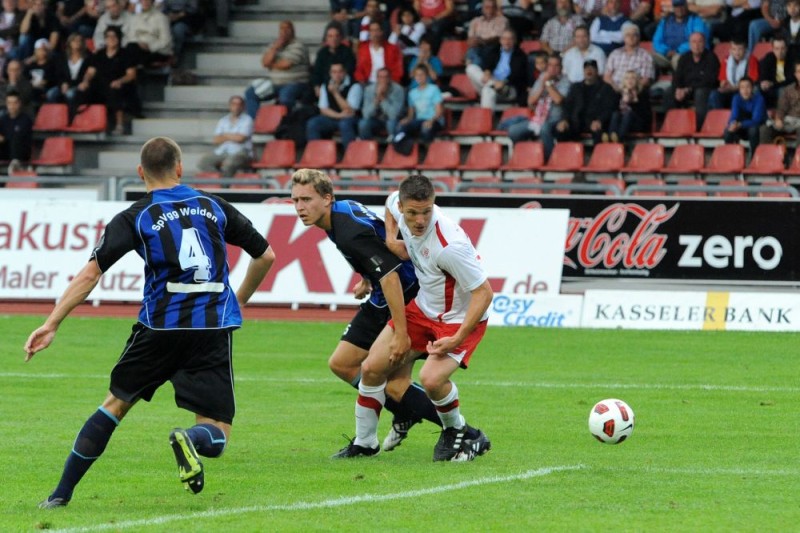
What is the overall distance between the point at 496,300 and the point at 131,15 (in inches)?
480

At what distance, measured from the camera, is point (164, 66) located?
91.6 feet

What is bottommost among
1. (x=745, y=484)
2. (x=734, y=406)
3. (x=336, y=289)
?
(x=336, y=289)

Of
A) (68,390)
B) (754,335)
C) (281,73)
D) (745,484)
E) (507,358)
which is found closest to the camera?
(745,484)

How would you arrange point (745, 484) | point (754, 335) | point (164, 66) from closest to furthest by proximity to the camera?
1. point (745, 484)
2. point (754, 335)
3. point (164, 66)

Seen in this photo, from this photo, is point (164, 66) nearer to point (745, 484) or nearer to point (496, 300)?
point (496, 300)

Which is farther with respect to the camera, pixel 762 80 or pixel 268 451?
pixel 762 80

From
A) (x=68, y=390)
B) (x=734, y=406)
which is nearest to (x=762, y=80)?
(x=734, y=406)

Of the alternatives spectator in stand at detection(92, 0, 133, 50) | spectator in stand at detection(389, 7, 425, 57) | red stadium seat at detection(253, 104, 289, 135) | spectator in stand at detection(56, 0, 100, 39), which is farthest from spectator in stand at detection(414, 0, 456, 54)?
spectator in stand at detection(56, 0, 100, 39)

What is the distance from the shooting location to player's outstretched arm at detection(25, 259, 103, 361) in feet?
22.7

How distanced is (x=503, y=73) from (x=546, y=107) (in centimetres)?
132

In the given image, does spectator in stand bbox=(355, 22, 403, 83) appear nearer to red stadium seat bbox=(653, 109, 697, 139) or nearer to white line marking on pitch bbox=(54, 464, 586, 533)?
→ red stadium seat bbox=(653, 109, 697, 139)

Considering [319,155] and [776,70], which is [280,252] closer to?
[319,155]

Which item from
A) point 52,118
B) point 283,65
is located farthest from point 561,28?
point 52,118

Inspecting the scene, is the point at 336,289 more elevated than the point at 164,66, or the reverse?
the point at 164,66
